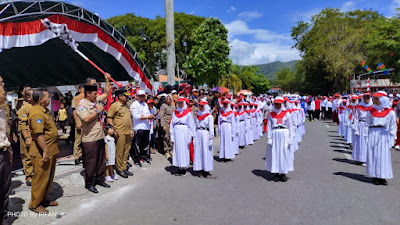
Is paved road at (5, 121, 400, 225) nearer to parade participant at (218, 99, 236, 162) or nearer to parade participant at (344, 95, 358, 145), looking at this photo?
parade participant at (218, 99, 236, 162)

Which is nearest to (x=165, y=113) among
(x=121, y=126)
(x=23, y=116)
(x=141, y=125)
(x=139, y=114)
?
(x=141, y=125)

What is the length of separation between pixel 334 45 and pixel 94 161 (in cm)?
3603

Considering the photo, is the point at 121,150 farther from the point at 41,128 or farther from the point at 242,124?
the point at 242,124

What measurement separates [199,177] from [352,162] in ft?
14.9

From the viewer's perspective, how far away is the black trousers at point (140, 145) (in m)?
7.87

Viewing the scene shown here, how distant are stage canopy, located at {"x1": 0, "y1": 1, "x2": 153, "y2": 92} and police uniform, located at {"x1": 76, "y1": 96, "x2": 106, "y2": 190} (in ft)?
9.32

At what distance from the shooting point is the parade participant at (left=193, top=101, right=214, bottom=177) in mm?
6992

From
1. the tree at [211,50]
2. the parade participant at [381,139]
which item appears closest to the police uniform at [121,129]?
the parade participant at [381,139]

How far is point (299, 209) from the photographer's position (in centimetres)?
478

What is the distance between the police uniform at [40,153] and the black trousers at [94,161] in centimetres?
76

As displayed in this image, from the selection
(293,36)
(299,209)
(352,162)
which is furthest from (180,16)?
(299,209)

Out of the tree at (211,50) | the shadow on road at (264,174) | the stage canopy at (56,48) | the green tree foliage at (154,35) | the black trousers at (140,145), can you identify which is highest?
the green tree foliage at (154,35)

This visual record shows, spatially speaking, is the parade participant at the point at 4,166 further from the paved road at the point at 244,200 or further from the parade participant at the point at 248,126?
the parade participant at the point at 248,126

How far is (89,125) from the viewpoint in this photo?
18.3ft
